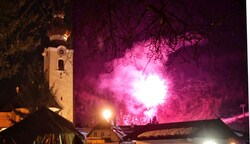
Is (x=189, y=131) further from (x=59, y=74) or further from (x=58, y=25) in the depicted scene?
(x=59, y=74)

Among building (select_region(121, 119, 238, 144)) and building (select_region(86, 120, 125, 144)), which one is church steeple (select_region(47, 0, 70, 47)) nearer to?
building (select_region(121, 119, 238, 144))

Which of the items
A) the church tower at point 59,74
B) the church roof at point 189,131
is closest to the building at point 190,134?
the church roof at point 189,131

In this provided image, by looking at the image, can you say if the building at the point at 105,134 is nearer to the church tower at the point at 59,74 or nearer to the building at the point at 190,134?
the church tower at the point at 59,74

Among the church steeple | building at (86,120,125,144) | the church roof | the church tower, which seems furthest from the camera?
the church tower

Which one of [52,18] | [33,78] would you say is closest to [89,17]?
[52,18]

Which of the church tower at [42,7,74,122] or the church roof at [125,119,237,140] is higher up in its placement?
the church tower at [42,7,74,122]

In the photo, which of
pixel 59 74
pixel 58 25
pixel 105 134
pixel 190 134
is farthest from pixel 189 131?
pixel 59 74

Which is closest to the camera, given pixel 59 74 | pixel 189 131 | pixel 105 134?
pixel 189 131

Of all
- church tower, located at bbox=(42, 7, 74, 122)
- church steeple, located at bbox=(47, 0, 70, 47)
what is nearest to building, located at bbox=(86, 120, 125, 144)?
church tower, located at bbox=(42, 7, 74, 122)

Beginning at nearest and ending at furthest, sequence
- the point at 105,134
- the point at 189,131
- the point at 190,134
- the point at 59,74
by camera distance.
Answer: the point at 190,134, the point at 189,131, the point at 105,134, the point at 59,74

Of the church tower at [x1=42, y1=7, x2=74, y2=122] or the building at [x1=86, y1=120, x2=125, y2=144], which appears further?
the church tower at [x1=42, y1=7, x2=74, y2=122]

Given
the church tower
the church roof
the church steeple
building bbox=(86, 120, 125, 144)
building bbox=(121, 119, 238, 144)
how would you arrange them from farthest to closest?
the church tower < building bbox=(86, 120, 125, 144) < the church roof < building bbox=(121, 119, 238, 144) < the church steeple

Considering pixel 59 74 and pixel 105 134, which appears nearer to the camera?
pixel 105 134

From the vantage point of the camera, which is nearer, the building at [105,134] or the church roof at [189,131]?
Answer: the church roof at [189,131]
